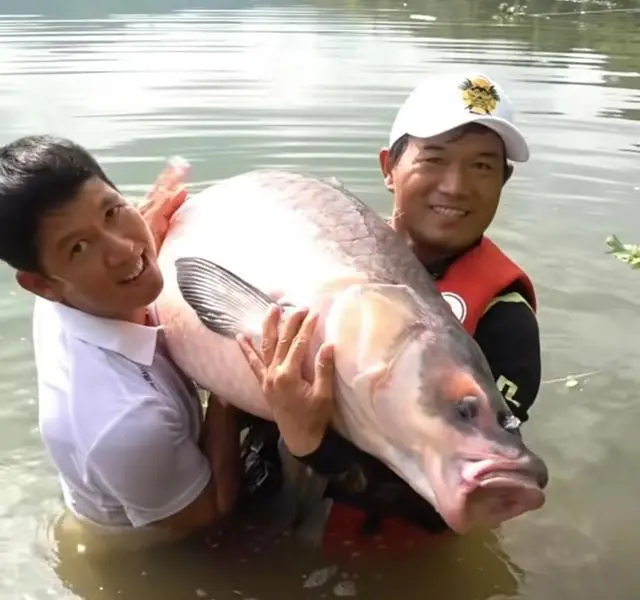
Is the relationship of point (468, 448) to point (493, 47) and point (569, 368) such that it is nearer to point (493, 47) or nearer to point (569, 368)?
point (569, 368)

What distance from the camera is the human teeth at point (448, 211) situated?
3.11m

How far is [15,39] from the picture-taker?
1723 cm

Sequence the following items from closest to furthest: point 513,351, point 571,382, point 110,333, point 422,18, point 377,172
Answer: point 110,333 < point 513,351 < point 571,382 < point 377,172 < point 422,18

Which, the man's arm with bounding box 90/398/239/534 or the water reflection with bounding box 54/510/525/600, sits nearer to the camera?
the man's arm with bounding box 90/398/239/534

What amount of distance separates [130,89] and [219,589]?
983 cm

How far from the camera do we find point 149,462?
2758mm

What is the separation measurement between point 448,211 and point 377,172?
5156 millimetres

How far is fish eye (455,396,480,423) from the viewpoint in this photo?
2.17m

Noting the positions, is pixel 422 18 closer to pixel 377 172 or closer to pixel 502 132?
pixel 377 172

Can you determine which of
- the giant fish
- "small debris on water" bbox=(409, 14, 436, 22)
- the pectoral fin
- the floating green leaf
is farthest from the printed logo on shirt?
"small debris on water" bbox=(409, 14, 436, 22)

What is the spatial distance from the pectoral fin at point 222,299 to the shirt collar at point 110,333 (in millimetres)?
220

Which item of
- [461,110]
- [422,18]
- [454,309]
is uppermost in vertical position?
[461,110]

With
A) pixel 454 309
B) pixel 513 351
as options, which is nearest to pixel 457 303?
pixel 454 309

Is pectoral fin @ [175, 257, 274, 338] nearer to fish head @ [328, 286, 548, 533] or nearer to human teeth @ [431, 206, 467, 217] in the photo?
fish head @ [328, 286, 548, 533]
